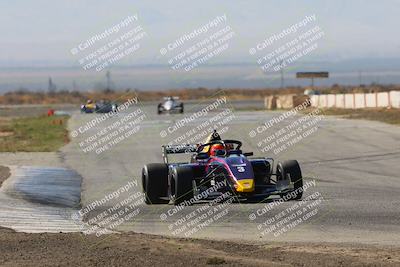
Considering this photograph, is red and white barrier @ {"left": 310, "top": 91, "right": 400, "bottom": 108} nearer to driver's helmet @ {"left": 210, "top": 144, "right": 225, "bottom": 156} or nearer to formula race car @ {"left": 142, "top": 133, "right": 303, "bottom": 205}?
driver's helmet @ {"left": 210, "top": 144, "right": 225, "bottom": 156}

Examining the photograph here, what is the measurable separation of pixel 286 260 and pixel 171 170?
7.36 metres

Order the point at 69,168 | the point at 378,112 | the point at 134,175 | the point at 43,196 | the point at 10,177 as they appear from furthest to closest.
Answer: the point at 378,112 → the point at 69,168 → the point at 134,175 → the point at 10,177 → the point at 43,196

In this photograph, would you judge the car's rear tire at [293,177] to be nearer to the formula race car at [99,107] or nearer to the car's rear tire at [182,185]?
the car's rear tire at [182,185]

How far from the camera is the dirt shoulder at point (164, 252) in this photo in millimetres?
11633

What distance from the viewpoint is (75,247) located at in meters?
13.2

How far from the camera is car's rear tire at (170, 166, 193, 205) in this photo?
18.2 m

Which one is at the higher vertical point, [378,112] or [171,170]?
[171,170]

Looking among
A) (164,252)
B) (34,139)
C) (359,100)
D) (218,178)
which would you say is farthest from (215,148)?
(359,100)

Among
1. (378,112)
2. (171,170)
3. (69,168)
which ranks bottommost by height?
(378,112)

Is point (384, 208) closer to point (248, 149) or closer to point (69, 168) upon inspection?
point (69, 168)

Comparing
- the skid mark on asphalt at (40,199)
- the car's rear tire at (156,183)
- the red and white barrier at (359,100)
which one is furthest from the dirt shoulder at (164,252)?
the red and white barrier at (359,100)

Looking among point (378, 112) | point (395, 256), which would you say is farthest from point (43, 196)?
point (378, 112)

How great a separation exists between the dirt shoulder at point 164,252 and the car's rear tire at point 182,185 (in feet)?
12.2

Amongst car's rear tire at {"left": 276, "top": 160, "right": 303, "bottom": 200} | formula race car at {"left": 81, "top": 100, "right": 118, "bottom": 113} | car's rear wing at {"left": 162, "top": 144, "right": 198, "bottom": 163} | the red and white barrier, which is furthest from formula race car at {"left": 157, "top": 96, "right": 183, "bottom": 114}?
car's rear tire at {"left": 276, "top": 160, "right": 303, "bottom": 200}
